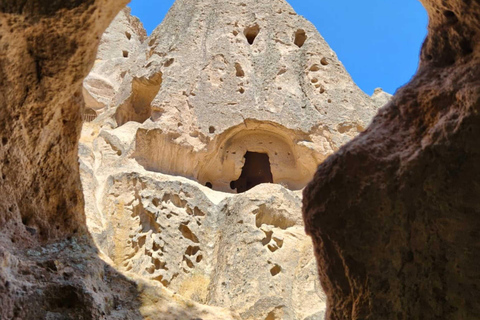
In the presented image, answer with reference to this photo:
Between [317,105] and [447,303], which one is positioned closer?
[447,303]

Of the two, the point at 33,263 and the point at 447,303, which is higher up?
the point at 447,303

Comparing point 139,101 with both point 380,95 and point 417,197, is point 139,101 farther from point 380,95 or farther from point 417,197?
point 417,197

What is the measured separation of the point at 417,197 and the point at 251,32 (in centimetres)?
949

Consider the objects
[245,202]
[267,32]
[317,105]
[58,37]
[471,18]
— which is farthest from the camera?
[267,32]

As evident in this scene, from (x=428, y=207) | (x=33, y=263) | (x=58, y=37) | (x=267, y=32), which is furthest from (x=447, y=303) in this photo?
(x=267, y=32)

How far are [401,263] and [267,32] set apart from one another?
9.29m

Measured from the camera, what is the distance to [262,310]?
6.54 m

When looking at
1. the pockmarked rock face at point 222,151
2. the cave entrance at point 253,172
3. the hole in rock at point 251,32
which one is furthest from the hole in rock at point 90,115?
the hole in rock at point 251,32

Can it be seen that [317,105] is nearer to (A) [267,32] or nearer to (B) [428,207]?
(A) [267,32]

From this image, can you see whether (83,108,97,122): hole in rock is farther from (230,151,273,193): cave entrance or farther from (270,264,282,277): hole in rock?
(270,264,282,277): hole in rock

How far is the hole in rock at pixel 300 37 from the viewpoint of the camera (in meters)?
12.0

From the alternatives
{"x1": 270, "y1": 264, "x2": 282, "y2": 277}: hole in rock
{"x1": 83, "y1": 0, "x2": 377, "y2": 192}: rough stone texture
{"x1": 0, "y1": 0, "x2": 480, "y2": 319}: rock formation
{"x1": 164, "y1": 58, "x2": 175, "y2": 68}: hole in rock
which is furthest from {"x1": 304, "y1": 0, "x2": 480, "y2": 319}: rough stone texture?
{"x1": 164, "y1": 58, "x2": 175, "y2": 68}: hole in rock

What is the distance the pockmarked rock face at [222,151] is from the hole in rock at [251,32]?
0.08ft

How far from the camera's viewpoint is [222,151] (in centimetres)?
1029
